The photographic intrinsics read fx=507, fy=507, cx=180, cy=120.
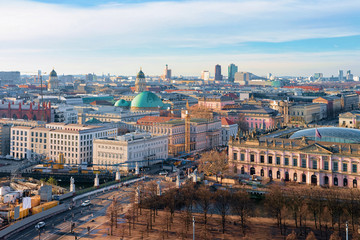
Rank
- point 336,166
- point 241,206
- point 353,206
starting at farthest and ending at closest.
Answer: point 336,166, point 353,206, point 241,206

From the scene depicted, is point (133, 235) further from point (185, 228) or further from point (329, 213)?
point (329, 213)

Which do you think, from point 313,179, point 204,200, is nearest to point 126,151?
point 204,200

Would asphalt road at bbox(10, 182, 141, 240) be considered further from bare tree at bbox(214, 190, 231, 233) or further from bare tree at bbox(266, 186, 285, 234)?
bare tree at bbox(266, 186, 285, 234)

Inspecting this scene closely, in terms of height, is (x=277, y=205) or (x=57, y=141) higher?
(x=57, y=141)

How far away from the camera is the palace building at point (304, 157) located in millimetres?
88562

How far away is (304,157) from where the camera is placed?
303 feet

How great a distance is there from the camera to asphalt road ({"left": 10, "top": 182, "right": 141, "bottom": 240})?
64438mm

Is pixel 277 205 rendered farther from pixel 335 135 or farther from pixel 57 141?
pixel 57 141

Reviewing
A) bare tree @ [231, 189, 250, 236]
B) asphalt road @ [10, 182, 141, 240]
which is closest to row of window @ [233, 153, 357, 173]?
bare tree @ [231, 189, 250, 236]

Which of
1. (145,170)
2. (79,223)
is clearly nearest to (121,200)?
(79,223)

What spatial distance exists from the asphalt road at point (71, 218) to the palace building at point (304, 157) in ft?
84.3

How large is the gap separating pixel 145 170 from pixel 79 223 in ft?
129

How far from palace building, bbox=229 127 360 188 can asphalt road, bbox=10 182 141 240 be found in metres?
25.7

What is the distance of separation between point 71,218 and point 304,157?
1735 inches
